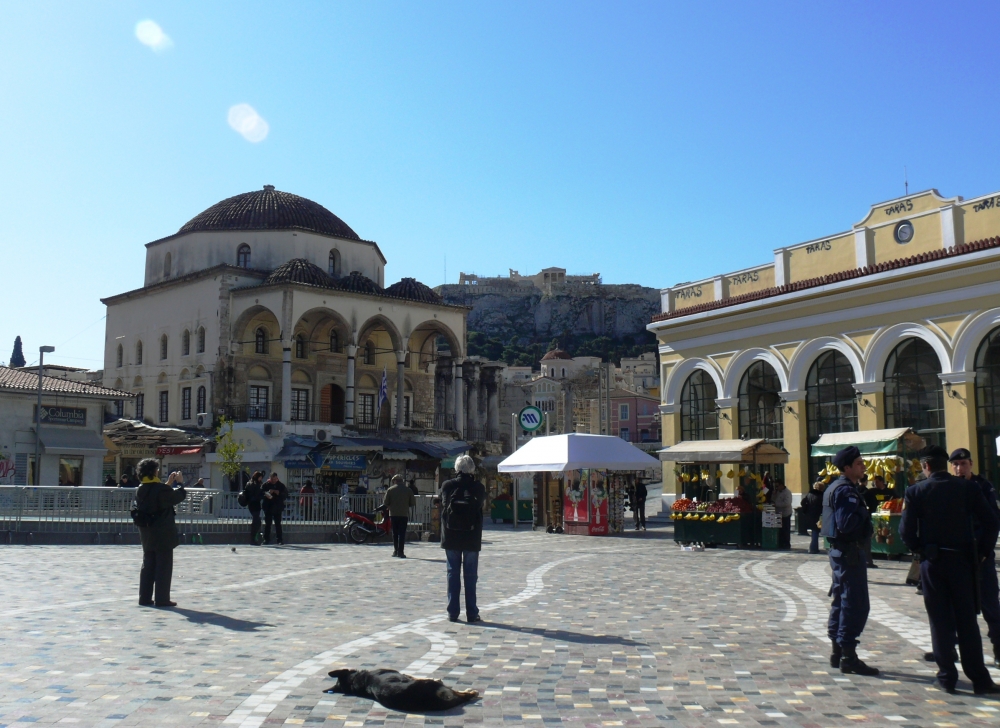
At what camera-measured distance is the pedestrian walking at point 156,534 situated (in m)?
10.5

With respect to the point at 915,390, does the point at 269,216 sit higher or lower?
higher

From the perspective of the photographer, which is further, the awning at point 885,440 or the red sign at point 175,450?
the red sign at point 175,450

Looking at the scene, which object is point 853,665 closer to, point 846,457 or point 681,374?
point 846,457

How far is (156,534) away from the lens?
1065 centimetres

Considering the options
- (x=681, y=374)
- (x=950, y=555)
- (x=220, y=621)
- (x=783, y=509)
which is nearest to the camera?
(x=950, y=555)

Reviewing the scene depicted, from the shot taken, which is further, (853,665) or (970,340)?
(970,340)

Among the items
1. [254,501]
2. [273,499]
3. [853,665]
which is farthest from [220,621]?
[273,499]

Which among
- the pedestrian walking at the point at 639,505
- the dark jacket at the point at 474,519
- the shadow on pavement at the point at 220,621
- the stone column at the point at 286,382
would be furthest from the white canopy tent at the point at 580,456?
the stone column at the point at 286,382

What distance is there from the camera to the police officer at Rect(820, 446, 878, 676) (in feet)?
23.7

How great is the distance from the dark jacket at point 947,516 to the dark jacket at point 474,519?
4.06m

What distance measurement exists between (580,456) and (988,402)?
32.5 ft

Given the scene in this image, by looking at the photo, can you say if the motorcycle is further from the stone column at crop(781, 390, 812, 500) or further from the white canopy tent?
the stone column at crop(781, 390, 812, 500)

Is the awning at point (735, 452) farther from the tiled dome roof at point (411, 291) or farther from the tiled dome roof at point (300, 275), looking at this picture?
the tiled dome roof at point (411, 291)

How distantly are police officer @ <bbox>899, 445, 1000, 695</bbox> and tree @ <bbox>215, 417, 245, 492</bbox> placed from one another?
36.5 metres
